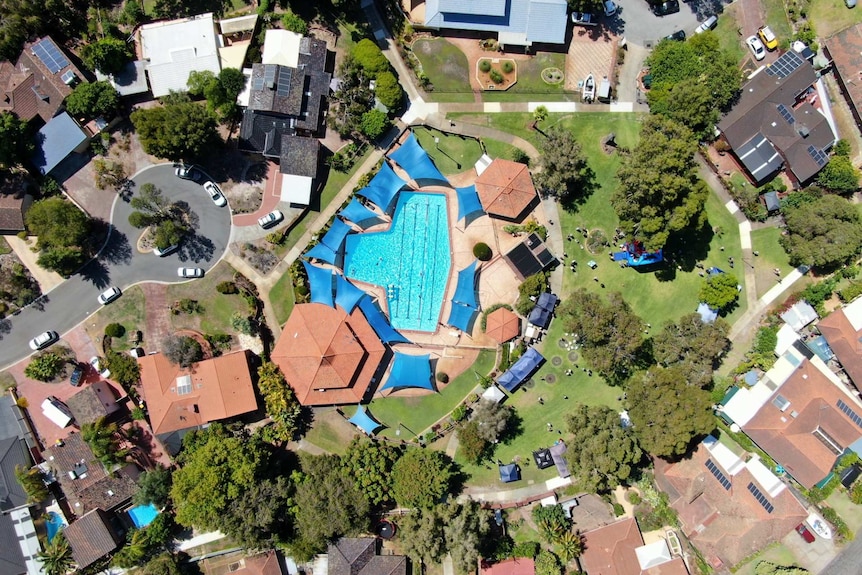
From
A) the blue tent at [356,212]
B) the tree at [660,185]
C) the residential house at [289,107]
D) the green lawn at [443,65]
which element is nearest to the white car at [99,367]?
the residential house at [289,107]

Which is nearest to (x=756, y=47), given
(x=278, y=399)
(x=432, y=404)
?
(x=432, y=404)

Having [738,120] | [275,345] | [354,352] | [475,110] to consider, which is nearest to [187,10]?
[475,110]

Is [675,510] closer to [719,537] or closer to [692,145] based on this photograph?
[719,537]

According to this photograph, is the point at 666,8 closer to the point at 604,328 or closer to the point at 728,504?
the point at 604,328

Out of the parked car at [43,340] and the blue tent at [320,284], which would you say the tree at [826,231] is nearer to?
the blue tent at [320,284]

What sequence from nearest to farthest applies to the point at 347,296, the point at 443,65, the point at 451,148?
the point at 347,296 < the point at 451,148 < the point at 443,65
